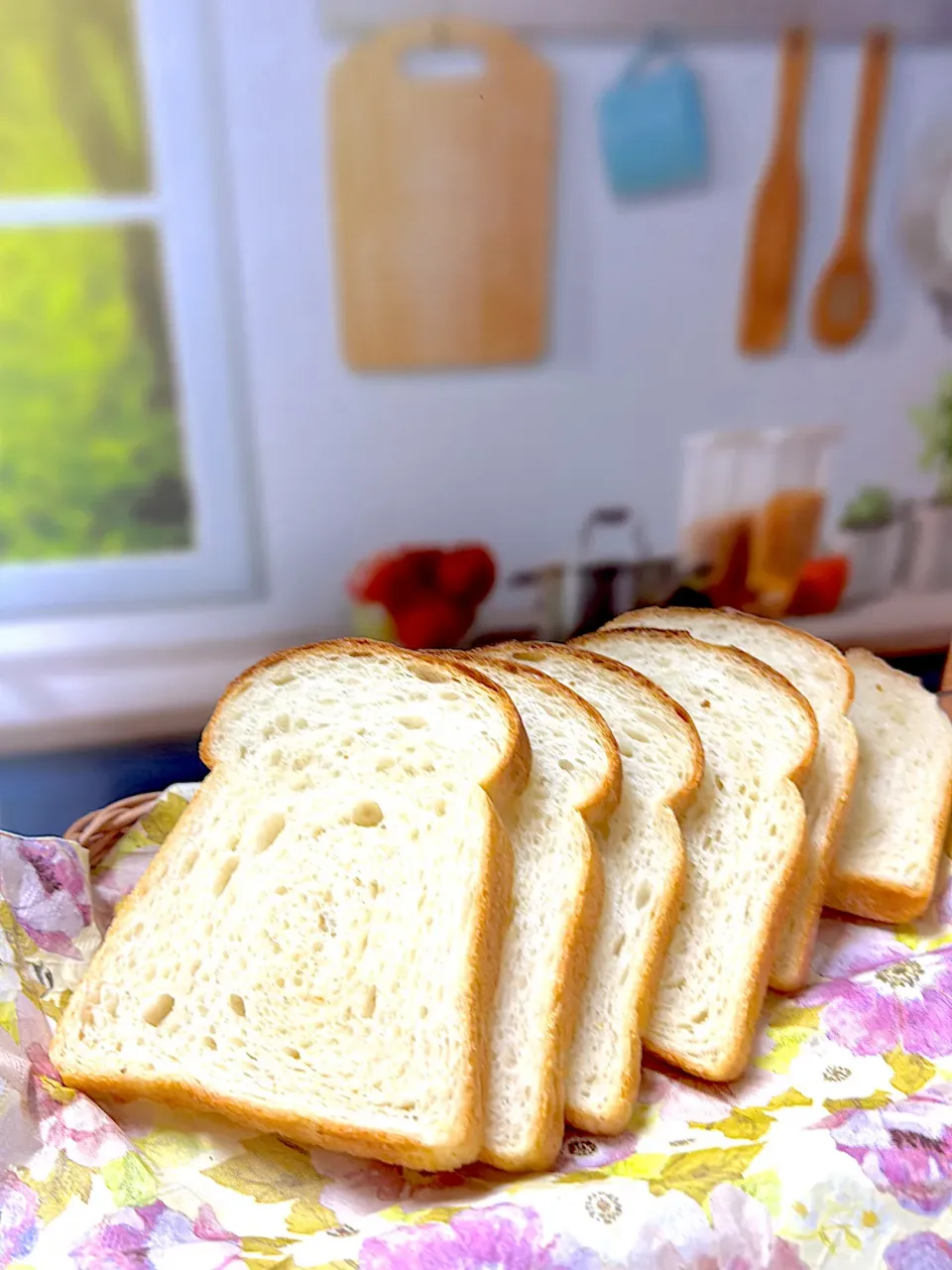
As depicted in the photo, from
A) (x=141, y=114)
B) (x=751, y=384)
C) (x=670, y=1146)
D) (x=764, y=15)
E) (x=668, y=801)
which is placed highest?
(x=764, y=15)

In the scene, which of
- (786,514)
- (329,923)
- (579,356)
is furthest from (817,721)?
(329,923)

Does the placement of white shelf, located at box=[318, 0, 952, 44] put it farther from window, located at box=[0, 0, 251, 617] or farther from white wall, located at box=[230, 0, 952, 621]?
window, located at box=[0, 0, 251, 617]

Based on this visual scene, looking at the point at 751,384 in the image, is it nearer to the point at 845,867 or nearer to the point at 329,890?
the point at 845,867

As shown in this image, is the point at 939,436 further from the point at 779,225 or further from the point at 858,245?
the point at 779,225

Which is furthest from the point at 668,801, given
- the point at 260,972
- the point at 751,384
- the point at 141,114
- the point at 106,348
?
the point at 141,114

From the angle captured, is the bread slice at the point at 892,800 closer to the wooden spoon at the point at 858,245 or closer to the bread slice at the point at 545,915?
the bread slice at the point at 545,915

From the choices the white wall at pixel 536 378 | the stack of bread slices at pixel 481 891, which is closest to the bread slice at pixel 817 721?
the stack of bread slices at pixel 481 891
